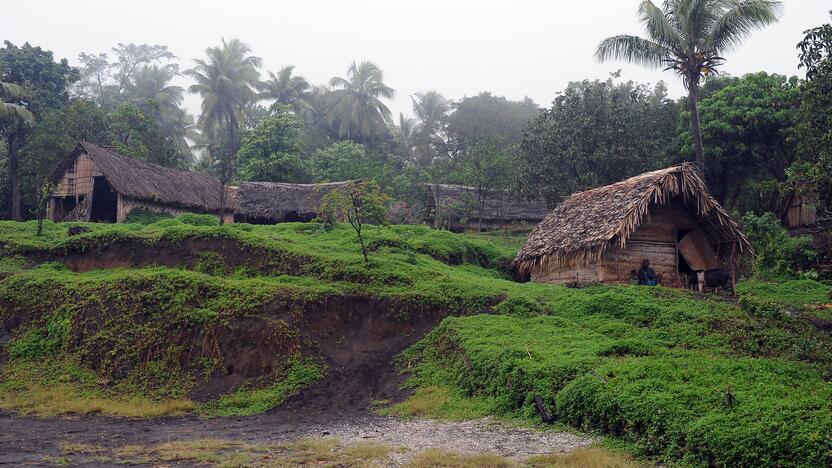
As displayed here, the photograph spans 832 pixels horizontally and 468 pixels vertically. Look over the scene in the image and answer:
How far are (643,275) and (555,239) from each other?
9.59ft

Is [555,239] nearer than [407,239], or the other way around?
[555,239]

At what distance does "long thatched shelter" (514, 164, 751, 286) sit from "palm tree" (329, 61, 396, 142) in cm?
3058

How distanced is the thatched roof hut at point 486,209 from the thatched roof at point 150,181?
10879 mm

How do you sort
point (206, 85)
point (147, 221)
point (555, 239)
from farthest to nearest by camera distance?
1. point (206, 85)
2. point (147, 221)
3. point (555, 239)

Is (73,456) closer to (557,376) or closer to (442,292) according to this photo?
(557,376)

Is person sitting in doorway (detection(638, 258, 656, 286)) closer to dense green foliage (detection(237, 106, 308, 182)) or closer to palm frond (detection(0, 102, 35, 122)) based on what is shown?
dense green foliage (detection(237, 106, 308, 182))

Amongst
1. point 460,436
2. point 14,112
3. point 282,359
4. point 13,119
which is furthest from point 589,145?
point 13,119

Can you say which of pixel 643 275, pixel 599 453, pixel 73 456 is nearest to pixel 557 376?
pixel 599 453

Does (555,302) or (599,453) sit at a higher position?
(555,302)

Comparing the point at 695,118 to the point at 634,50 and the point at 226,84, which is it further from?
the point at 226,84

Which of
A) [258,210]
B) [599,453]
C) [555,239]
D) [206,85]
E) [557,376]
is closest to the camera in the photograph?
[599,453]

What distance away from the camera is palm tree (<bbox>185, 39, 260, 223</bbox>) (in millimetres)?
47906

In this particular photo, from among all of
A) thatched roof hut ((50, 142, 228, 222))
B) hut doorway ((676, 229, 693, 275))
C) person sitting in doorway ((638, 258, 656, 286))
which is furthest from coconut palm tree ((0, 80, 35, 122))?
hut doorway ((676, 229, 693, 275))

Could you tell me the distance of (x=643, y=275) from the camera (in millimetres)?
19266
